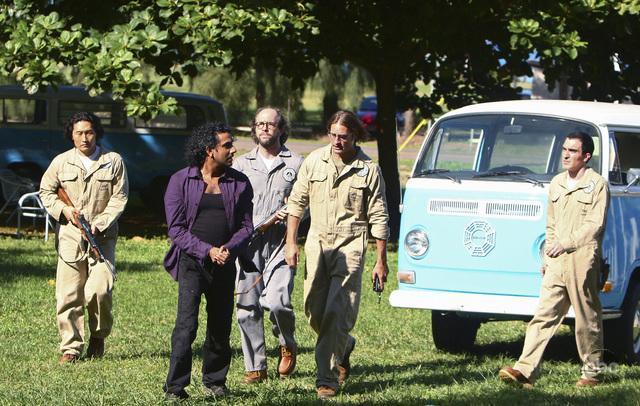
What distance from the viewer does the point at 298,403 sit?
316 inches

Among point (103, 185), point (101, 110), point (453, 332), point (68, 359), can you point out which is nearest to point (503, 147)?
point (453, 332)

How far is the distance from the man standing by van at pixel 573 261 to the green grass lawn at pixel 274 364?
328mm

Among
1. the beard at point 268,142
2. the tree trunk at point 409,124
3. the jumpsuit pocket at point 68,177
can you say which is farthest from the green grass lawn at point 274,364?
the tree trunk at point 409,124

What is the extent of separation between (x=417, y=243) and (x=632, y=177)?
181cm

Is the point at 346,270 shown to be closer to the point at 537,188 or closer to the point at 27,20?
the point at 537,188

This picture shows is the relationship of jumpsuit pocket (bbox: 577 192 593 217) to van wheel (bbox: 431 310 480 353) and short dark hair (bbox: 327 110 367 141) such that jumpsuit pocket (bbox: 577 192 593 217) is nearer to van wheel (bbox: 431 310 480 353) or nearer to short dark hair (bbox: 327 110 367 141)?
short dark hair (bbox: 327 110 367 141)

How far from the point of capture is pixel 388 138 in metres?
21.9

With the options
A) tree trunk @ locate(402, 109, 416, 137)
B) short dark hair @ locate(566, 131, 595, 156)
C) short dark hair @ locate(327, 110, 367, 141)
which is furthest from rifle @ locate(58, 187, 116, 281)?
tree trunk @ locate(402, 109, 416, 137)

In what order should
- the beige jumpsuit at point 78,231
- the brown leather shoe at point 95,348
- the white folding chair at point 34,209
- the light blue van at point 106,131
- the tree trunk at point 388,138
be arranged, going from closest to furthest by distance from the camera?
the beige jumpsuit at point 78,231, the brown leather shoe at point 95,348, the white folding chair at point 34,209, the tree trunk at point 388,138, the light blue van at point 106,131

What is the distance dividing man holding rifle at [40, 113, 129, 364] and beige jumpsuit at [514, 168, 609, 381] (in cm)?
320

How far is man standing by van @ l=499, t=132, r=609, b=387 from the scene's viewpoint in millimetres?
8883

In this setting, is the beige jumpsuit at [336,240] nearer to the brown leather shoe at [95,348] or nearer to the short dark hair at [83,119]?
the short dark hair at [83,119]

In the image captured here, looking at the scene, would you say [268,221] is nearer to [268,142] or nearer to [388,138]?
[268,142]

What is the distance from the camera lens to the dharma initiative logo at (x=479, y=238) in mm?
10375
